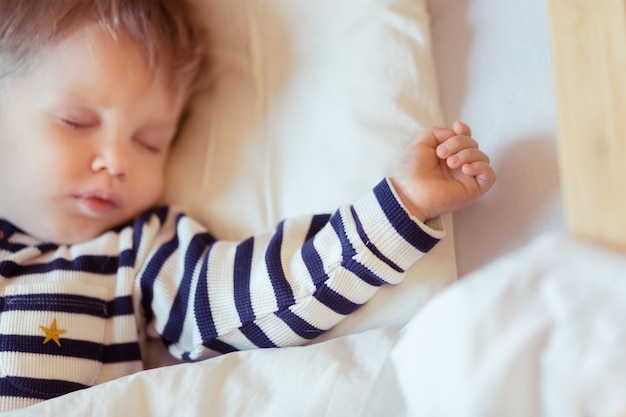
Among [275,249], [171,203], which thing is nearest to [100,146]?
[171,203]

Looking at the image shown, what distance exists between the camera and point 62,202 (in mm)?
805

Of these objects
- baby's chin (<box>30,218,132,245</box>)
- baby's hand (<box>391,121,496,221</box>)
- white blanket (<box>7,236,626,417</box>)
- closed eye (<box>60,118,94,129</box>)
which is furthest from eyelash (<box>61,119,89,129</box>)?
white blanket (<box>7,236,626,417</box>)

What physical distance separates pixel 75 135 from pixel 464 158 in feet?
1.56

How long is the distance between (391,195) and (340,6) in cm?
34

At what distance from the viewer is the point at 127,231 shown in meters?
0.86

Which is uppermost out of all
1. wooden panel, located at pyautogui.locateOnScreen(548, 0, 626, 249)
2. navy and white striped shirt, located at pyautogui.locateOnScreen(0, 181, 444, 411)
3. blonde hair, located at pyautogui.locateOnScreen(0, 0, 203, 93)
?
blonde hair, located at pyautogui.locateOnScreen(0, 0, 203, 93)

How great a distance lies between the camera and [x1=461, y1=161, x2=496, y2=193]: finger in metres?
0.67

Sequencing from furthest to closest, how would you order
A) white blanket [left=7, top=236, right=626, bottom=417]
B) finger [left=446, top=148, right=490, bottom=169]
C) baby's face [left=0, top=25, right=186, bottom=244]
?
baby's face [left=0, top=25, right=186, bottom=244], finger [left=446, top=148, right=490, bottom=169], white blanket [left=7, top=236, right=626, bottom=417]

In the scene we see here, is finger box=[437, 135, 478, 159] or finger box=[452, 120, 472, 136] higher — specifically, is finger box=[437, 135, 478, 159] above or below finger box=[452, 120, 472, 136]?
below

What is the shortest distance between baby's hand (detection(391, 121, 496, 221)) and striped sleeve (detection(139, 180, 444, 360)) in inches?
0.7

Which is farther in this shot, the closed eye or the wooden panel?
the closed eye

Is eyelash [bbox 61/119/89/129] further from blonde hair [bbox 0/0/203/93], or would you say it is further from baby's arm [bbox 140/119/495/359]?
baby's arm [bbox 140/119/495/359]

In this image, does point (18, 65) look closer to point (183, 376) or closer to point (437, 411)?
point (183, 376)

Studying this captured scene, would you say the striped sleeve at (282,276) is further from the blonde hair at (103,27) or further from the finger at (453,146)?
the blonde hair at (103,27)
